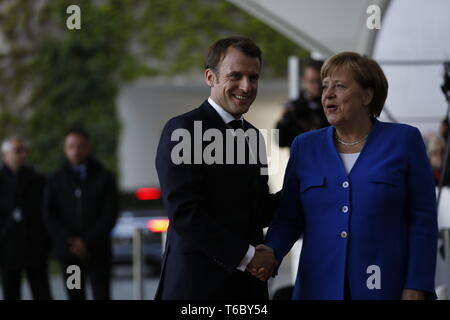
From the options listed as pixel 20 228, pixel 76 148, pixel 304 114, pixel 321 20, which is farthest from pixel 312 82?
pixel 20 228

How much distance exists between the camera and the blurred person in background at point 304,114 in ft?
23.3

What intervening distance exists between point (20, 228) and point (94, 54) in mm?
11847

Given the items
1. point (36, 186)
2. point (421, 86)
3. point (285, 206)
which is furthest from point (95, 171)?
point (285, 206)

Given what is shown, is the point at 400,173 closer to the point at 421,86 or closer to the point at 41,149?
the point at 421,86

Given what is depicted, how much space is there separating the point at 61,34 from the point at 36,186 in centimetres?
1171

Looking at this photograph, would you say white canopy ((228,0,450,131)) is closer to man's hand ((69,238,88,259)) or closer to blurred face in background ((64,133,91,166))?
blurred face in background ((64,133,91,166))

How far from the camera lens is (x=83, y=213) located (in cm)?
880

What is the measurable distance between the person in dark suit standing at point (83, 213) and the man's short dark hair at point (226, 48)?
488 centimetres

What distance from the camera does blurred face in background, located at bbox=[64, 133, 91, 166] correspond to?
886cm

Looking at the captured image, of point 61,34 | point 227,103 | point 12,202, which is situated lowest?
point 12,202

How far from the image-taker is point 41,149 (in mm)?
20156

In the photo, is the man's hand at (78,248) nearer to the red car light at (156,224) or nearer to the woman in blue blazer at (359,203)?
the woman in blue blazer at (359,203)

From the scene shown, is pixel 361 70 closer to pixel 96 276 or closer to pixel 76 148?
pixel 96 276

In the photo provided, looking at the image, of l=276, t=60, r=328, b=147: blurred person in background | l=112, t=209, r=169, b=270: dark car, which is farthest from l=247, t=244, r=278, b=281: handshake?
l=112, t=209, r=169, b=270: dark car
